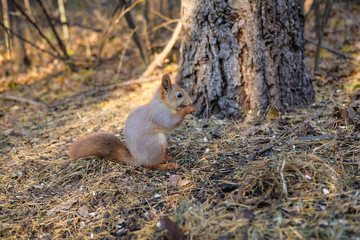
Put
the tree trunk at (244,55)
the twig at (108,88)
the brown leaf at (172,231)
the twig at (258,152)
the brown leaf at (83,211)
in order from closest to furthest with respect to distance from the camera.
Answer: the brown leaf at (172,231), the brown leaf at (83,211), the twig at (258,152), the tree trunk at (244,55), the twig at (108,88)

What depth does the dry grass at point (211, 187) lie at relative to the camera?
158 cm

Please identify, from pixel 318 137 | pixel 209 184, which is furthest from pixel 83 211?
pixel 318 137

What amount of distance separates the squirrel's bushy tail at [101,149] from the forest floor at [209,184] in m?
0.08

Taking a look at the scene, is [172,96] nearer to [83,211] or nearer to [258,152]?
[258,152]

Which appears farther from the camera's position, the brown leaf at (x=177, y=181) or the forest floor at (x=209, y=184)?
the brown leaf at (x=177, y=181)

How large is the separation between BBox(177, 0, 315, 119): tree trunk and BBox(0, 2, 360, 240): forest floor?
0.18 metres

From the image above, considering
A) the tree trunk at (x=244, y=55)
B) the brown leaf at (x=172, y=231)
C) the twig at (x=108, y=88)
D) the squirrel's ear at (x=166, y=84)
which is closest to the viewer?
the brown leaf at (x=172, y=231)

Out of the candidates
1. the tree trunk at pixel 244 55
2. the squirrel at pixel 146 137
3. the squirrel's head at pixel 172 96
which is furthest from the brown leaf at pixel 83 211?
the tree trunk at pixel 244 55

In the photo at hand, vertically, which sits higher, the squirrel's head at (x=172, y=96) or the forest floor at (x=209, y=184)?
the squirrel's head at (x=172, y=96)

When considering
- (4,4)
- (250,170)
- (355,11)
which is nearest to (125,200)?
(250,170)

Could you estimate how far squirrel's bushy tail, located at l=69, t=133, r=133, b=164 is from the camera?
234cm

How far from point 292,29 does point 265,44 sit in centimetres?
33

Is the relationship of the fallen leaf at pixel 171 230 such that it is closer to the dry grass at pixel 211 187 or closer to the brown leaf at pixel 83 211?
the dry grass at pixel 211 187

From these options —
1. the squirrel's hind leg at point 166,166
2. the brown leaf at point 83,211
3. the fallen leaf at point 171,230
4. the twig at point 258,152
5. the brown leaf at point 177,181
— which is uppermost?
the twig at point 258,152
